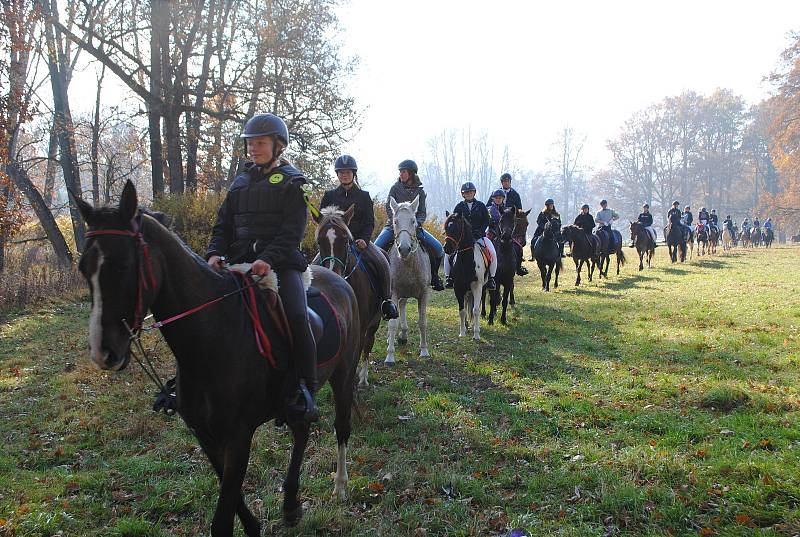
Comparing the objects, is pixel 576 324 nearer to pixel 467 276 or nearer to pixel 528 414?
pixel 467 276

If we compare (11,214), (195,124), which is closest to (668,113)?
(195,124)

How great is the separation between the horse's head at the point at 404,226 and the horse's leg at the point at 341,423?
415 centimetres

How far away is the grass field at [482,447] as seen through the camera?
4344 millimetres

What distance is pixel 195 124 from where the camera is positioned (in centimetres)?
2106

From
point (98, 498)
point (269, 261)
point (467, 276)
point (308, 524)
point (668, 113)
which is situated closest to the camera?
point (269, 261)

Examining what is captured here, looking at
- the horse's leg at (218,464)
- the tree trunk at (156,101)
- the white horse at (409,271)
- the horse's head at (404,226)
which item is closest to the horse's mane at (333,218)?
the horse's head at (404,226)

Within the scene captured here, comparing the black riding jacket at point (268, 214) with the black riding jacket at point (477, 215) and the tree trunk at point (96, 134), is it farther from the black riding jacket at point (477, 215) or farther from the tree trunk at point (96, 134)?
the tree trunk at point (96, 134)

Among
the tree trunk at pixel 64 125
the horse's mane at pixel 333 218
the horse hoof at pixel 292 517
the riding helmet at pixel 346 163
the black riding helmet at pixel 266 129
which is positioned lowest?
the horse hoof at pixel 292 517

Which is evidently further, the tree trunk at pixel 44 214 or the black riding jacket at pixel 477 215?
the tree trunk at pixel 44 214

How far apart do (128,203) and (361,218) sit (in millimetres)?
5352

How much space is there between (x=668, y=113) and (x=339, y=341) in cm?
7700

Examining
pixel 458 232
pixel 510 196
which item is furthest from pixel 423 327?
pixel 510 196

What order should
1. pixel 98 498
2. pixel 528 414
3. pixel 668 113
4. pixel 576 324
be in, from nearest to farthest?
pixel 98 498 < pixel 528 414 < pixel 576 324 < pixel 668 113

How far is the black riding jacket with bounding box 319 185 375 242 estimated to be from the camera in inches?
316
